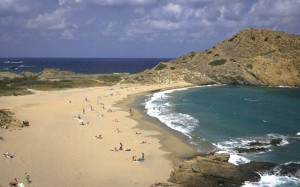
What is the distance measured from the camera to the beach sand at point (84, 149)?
16203 millimetres

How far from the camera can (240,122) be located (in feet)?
97.6

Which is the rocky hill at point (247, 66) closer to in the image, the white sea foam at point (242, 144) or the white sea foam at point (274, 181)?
the white sea foam at point (242, 144)

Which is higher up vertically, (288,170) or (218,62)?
(218,62)

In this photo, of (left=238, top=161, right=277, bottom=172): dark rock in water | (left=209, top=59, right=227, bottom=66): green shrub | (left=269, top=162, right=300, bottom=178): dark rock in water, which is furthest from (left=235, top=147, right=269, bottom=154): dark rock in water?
(left=209, top=59, right=227, bottom=66): green shrub

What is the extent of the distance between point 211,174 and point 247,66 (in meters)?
56.5

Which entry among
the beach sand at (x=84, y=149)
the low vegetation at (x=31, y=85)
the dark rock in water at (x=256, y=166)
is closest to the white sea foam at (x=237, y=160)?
the dark rock in water at (x=256, y=166)

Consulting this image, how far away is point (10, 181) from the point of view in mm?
14930

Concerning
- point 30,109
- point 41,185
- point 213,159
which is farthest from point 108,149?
point 30,109

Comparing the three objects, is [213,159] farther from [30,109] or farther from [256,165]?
[30,109]

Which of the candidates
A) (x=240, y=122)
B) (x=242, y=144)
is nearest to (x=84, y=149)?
(x=242, y=144)

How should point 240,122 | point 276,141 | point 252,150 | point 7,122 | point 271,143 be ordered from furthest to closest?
1. point 240,122
2. point 7,122
3. point 276,141
4. point 271,143
5. point 252,150

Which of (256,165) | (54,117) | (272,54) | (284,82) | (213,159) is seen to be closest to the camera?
(213,159)

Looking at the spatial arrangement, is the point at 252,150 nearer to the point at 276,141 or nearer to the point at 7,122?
the point at 276,141

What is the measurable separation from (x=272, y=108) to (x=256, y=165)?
22458 millimetres
